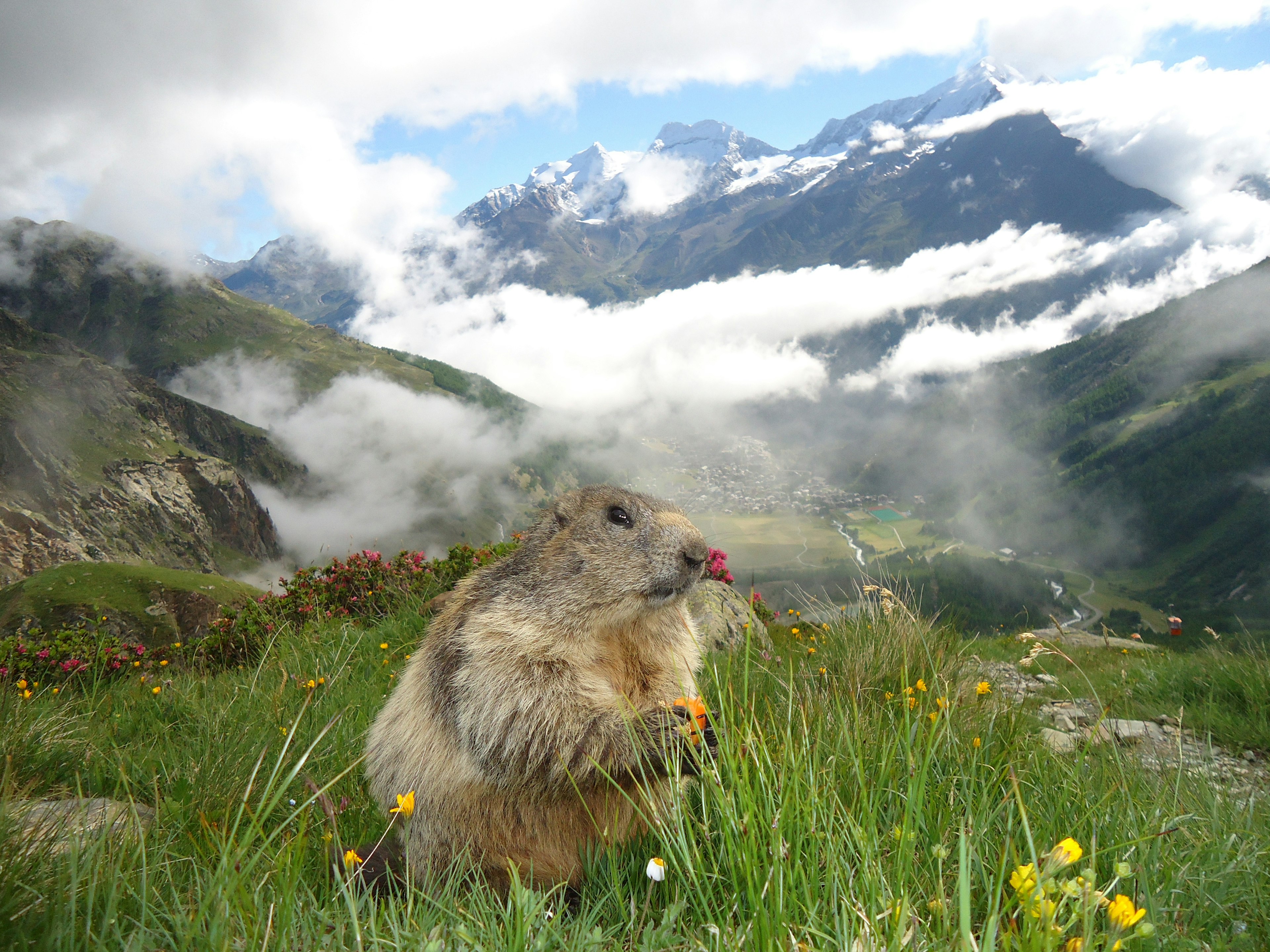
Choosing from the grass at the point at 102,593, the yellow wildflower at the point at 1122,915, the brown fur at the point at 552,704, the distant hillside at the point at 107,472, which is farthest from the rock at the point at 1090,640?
the distant hillside at the point at 107,472

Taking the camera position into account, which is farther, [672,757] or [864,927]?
[672,757]

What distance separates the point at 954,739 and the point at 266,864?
388cm

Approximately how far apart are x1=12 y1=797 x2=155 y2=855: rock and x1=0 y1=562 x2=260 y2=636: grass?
11.5m

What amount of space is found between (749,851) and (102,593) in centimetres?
1657

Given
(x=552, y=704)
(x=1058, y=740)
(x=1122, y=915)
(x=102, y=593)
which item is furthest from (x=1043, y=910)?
(x=102, y=593)

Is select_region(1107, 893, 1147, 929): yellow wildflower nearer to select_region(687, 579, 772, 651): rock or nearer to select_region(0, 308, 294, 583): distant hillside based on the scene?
select_region(687, 579, 772, 651): rock

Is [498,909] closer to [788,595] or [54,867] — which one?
[54,867]

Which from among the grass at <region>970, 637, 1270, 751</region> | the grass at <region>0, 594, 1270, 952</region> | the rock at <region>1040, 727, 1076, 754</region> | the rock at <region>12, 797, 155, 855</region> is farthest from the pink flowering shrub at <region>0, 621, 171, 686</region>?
the grass at <region>970, 637, 1270, 751</region>

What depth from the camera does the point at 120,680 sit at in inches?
369

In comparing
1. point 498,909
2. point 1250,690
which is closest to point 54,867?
point 498,909

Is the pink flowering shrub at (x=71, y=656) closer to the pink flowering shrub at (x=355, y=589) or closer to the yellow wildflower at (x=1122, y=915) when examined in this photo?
the pink flowering shrub at (x=355, y=589)

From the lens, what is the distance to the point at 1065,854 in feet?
6.01

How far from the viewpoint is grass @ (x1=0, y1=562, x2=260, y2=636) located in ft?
41.9

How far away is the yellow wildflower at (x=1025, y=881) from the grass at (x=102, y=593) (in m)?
16.4
